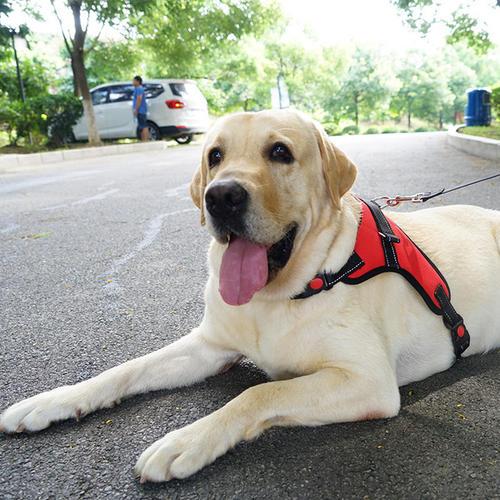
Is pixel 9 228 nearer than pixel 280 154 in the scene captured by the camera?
No

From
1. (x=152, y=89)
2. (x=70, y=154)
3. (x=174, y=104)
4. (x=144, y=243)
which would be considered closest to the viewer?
(x=144, y=243)


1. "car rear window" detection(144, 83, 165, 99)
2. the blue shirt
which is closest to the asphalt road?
the blue shirt

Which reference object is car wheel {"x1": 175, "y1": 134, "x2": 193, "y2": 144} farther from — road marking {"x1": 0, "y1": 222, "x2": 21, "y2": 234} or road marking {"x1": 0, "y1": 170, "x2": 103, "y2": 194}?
road marking {"x1": 0, "y1": 222, "x2": 21, "y2": 234}

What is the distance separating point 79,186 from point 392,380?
27.9 ft

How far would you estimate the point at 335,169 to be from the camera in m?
2.38

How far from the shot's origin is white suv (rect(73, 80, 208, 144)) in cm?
1880

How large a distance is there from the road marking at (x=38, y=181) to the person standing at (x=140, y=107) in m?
6.03

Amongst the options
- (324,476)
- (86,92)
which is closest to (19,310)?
(324,476)

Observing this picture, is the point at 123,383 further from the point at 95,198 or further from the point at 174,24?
the point at 174,24

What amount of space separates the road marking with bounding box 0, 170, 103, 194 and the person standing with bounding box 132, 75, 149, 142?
6.03 metres

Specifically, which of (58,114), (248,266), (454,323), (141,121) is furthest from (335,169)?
(58,114)

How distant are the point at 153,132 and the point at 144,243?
15.3 m

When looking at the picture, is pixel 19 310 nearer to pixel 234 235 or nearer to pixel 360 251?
pixel 234 235

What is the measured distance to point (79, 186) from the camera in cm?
953
